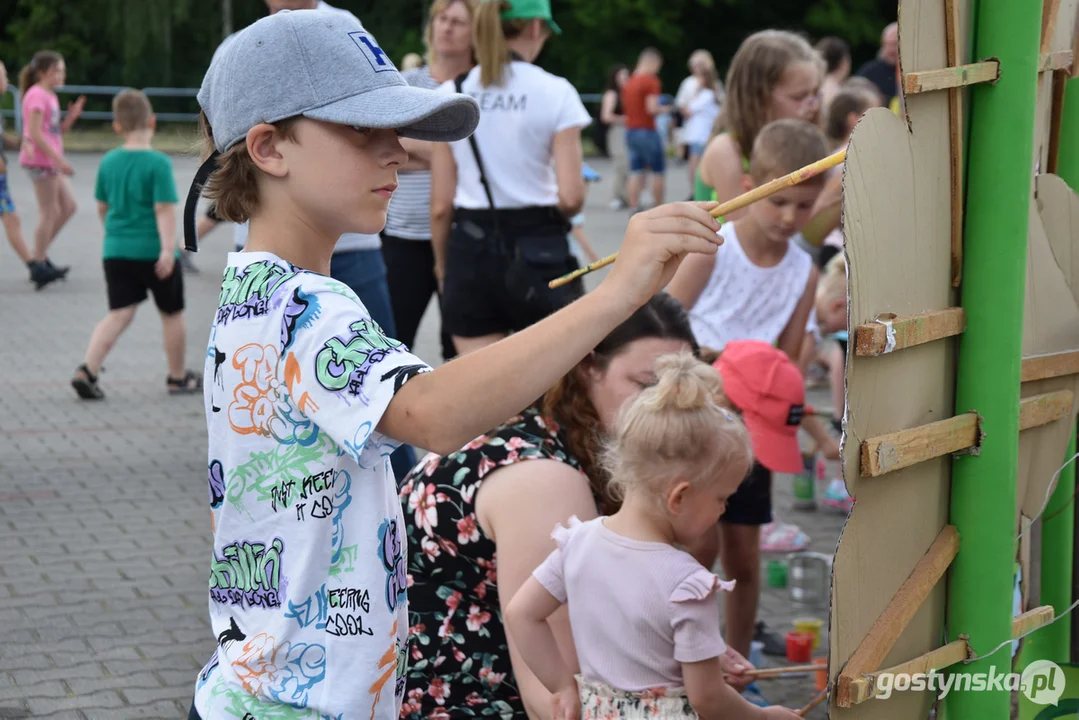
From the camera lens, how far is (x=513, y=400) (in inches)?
64.0

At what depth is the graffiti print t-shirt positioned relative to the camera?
1718mm

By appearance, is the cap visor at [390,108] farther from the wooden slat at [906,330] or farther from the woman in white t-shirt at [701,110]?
the woman in white t-shirt at [701,110]

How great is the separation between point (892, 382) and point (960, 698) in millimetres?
519

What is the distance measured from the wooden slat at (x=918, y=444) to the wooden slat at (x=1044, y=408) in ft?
0.58

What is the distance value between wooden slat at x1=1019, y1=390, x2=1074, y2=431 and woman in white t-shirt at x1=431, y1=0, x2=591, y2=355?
2.91 m

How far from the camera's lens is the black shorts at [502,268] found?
16.6 ft

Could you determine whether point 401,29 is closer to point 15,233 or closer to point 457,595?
point 15,233

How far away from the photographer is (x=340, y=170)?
1.77 metres

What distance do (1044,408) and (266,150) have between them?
128 cm

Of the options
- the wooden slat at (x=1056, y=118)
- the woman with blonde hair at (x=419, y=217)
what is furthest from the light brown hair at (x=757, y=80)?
the wooden slat at (x=1056, y=118)

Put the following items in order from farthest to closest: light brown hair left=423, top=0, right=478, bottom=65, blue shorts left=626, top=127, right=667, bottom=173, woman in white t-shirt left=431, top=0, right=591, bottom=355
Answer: blue shorts left=626, top=127, right=667, bottom=173 < light brown hair left=423, top=0, right=478, bottom=65 < woman in white t-shirt left=431, top=0, right=591, bottom=355

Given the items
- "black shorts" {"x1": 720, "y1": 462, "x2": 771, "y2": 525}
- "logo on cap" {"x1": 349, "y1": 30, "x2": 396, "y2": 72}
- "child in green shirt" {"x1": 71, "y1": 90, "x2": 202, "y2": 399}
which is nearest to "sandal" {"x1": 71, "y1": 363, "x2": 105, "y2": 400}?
"child in green shirt" {"x1": 71, "y1": 90, "x2": 202, "y2": 399}

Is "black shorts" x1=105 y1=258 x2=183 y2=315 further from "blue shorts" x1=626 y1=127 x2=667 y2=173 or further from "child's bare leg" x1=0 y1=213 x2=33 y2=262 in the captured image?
"blue shorts" x1=626 y1=127 x2=667 y2=173

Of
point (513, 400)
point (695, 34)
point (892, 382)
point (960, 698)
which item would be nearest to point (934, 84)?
point (892, 382)
